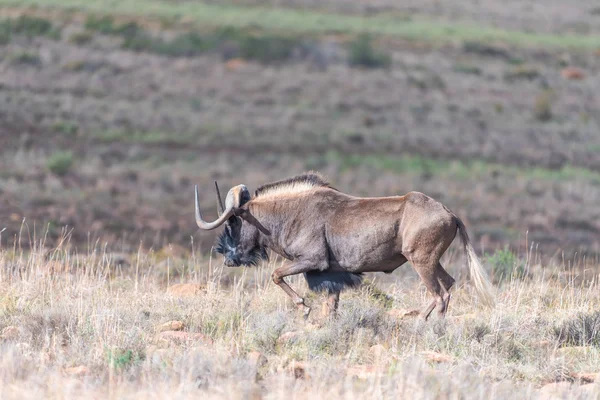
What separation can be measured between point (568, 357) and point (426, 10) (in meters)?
75.1

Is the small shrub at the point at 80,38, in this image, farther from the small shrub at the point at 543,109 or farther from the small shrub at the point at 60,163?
the small shrub at the point at 543,109

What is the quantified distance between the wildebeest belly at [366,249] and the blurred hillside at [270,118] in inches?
300

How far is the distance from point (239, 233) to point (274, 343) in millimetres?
2473

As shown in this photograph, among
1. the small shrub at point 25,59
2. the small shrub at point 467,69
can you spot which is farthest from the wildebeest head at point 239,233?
the small shrub at point 467,69

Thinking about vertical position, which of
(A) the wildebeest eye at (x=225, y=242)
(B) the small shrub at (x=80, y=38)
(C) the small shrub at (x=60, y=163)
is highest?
(A) the wildebeest eye at (x=225, y=242)

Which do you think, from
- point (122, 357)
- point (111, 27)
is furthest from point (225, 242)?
point (111, 27)

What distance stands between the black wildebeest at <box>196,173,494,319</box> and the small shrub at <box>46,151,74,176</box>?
61.8 feet

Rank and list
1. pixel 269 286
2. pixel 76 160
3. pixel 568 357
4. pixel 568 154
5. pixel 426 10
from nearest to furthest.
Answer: pixel 568 357 → pixel 269 286 → pixel 76 160 → pixel 568 154 → pixel 426 10

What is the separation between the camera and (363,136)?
1565 inches

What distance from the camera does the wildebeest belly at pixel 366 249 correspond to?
34.5 ft

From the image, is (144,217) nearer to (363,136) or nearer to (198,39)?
(363,136)

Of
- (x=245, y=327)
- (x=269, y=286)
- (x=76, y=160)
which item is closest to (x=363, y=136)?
(x=76, y=160)

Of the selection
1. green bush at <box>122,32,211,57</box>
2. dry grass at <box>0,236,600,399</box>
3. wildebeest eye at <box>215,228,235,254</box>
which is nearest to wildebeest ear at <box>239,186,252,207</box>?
wildebeest eye at <box>215,228,235,254</box>

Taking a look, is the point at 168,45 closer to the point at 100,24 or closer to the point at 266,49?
the point at 100,24
